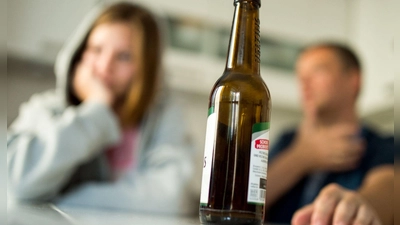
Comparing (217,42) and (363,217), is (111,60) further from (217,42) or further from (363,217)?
(363,217)

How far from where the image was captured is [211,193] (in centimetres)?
Result: 40

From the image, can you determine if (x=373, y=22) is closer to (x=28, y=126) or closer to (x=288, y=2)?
(x=288, y=2)

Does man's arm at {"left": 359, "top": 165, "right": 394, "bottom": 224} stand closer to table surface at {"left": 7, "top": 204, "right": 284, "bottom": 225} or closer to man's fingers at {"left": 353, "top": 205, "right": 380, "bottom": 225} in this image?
man's fingers at {"left": 353, "top": 205, "right": 380, "bottom": 225}

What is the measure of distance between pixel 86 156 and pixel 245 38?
81cm

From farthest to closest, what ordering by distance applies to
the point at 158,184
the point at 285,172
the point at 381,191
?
1. the point at 285,172
2. the point at 158,184
3. the point at 381,191

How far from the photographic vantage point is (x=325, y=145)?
142cm

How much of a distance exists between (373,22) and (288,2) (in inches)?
13.5

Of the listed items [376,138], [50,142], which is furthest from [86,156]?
[376,138]

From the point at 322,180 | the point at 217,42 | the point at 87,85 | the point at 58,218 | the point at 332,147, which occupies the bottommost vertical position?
the point at 58,218

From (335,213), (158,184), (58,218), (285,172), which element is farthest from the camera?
(285,172)

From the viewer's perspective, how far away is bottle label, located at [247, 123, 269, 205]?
0.39m

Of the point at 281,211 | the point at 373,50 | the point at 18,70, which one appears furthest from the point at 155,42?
the point at 373,50

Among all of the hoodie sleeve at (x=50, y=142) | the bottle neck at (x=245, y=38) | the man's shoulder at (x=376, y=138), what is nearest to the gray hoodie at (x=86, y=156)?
the hoodie sleeve at (x=50, y=142)

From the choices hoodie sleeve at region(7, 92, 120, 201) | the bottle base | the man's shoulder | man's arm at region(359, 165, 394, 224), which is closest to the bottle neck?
the bottle base
